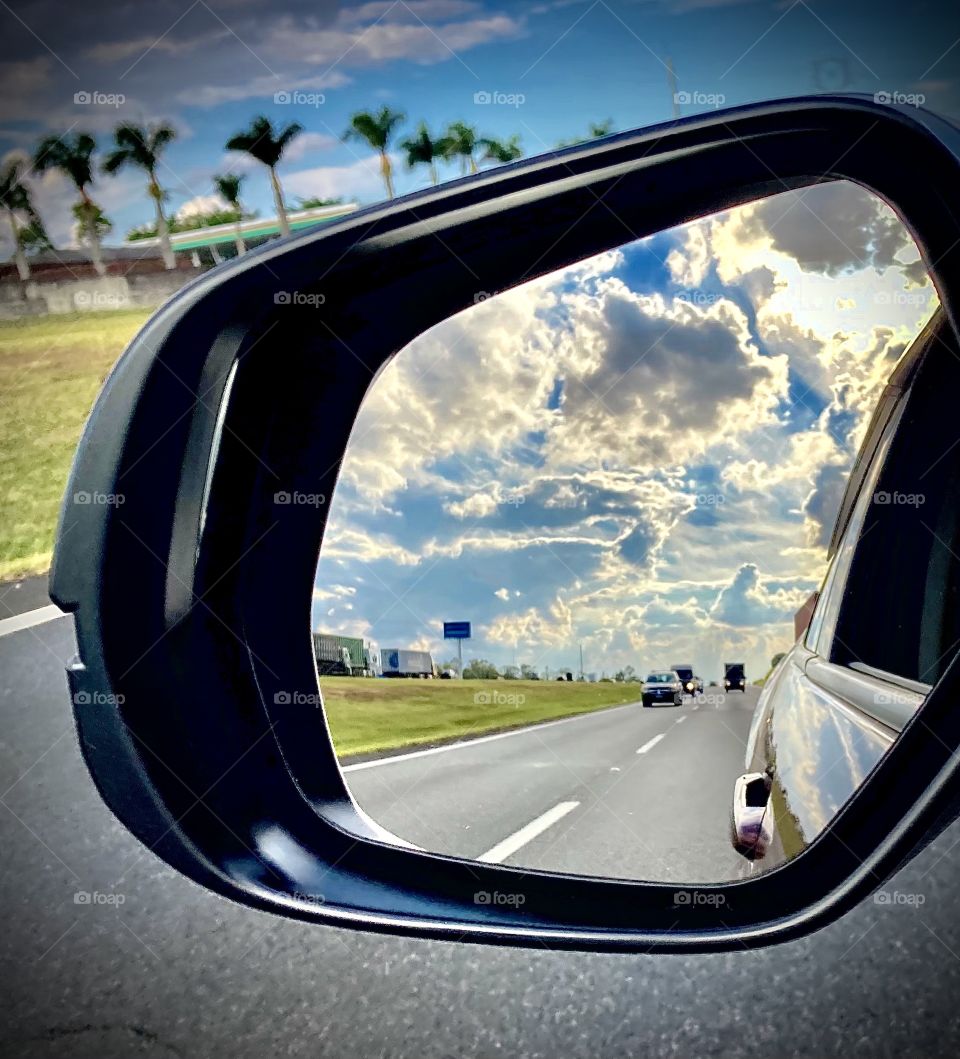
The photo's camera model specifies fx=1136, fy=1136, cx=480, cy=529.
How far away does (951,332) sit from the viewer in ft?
4.43

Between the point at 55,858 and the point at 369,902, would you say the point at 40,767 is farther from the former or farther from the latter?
the point at 369,902

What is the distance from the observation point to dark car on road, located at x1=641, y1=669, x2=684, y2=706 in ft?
4.09

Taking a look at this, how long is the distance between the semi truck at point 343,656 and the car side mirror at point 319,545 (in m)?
0.02

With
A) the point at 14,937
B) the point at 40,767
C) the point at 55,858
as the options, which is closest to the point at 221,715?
the point at 14,937

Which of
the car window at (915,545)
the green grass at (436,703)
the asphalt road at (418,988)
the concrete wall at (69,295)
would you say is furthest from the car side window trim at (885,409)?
the concrete wall at (69,295)

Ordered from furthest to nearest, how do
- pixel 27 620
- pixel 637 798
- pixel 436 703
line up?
pixel 27 620, pixel 637 798, pixel 436 703

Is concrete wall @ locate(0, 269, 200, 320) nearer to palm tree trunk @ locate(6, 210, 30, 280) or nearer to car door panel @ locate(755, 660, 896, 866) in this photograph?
palm tree trunk @ locate(6, 210, 30, 280)

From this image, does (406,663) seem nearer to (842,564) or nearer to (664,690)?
(664,690)

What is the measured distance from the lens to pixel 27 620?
11.6 metres

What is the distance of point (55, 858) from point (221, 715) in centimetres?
429

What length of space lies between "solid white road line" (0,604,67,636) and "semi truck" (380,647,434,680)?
1010 cm

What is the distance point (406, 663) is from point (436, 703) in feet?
0.69

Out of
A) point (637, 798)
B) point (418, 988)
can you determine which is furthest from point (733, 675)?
point (418, 988)

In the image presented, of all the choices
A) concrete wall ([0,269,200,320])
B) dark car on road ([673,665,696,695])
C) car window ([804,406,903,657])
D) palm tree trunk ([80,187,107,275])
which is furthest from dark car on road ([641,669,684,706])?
palm tree trunk ([80,187,107,275])
